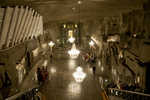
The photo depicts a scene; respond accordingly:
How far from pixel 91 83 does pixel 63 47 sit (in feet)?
43.6

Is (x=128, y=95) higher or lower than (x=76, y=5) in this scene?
lower

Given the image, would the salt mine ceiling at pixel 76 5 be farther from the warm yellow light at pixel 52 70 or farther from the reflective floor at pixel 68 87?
the warm yellow light at pixel 52 70

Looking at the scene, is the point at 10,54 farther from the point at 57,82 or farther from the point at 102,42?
the point at 102,42

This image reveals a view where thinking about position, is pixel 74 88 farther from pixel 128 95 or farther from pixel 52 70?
pixel 52 70

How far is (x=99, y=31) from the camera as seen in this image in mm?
15805

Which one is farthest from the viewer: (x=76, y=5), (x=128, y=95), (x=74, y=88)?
(x=74, y=88)

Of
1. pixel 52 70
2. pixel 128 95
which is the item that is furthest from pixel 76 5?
pixel 52 70

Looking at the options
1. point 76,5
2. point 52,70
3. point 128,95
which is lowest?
point 52,70

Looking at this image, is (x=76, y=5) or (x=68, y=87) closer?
(x=76, y=5)

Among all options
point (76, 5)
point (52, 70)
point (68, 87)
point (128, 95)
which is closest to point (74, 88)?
point (68, 87)

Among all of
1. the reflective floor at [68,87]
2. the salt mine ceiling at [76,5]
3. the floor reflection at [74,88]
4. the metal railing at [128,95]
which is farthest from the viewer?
the floor reflection at [74,88]

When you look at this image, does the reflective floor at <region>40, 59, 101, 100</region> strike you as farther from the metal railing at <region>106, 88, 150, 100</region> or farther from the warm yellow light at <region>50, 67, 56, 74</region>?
the metal railing at <region>106, 88, 150, 100</region>

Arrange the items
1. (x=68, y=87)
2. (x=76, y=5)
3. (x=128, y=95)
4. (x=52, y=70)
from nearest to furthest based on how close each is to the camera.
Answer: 1. (x=128, y=95)
2. (x=76, y=5)
3. (x=68, y=87)
4. (x=52, y=70)

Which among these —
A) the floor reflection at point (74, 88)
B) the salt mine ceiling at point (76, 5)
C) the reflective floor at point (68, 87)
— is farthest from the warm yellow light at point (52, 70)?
the salt mine ceiling at point (76, 5)
